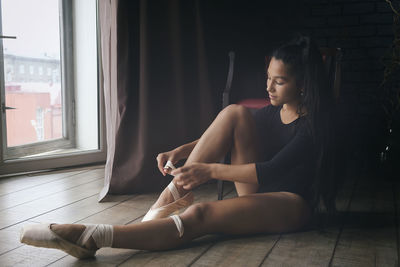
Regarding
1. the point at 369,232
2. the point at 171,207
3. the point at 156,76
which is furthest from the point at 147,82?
the point at 369,232

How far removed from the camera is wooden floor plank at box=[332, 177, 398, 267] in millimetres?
1384

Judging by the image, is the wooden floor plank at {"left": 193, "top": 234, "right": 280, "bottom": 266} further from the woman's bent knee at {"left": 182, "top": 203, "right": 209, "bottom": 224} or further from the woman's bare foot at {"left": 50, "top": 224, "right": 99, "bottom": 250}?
the woman's bare foot at {"left": 50, "top": 224, "right": 99, "bottom": 250}

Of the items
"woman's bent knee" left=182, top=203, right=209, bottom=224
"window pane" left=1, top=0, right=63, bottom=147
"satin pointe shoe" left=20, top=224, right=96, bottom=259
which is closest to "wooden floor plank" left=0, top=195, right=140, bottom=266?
"satin pointe shoe" left=20, top=224, right=96, bottom=259

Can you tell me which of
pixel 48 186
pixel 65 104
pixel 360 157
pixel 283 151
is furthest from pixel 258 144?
pixel 65 104

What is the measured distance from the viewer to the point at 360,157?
3.05 meters

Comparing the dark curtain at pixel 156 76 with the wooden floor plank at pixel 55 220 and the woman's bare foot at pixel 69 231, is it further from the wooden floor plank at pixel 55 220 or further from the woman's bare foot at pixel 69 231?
the woman's bare foot at pixel 69 231

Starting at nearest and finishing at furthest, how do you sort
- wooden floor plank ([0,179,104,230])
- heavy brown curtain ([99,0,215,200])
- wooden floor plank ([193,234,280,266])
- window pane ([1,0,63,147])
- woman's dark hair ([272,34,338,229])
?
wooden floor plank ([193,234,280,266]) < woman's dark hair ([272,34,338,229]) < wooden floor plank ([0,179,104,230]) < heavy brown curtain ([99,0,215,200]) < window pane ([1,0,63,147])

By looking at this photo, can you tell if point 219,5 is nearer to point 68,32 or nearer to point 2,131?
point 68,32

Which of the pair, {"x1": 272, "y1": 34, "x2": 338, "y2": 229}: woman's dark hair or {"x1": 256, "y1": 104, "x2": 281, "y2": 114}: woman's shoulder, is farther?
{"x1": 256, "y1": 104, "x2": 281, "y2": 114}: woman's shoulder

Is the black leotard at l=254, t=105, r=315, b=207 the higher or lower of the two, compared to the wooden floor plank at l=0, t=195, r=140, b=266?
higher

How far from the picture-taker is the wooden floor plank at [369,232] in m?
1.38

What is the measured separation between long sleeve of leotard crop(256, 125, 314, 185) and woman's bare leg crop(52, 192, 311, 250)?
101 mm

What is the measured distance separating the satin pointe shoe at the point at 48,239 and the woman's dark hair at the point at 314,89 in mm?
822

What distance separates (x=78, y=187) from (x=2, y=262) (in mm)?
1010
